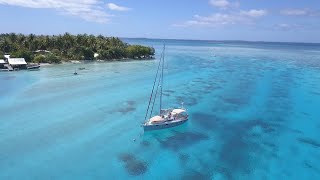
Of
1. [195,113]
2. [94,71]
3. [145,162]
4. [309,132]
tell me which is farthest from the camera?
[94,71]

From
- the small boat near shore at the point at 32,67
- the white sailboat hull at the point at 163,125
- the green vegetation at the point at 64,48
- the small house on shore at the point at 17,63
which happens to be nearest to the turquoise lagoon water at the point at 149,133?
the white sailboat hull at the point at 163,125

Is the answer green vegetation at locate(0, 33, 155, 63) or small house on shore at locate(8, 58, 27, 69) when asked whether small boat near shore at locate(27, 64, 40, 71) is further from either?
green vegetation at locate(0, 33, 155, 63)

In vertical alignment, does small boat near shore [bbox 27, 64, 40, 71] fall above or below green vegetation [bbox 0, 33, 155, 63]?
below

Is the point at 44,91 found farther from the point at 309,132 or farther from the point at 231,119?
the point at 309,132

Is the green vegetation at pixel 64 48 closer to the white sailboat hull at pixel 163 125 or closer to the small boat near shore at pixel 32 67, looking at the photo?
the small boat near shore at pixel 32 67

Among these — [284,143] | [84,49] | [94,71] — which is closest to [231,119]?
[284,143]

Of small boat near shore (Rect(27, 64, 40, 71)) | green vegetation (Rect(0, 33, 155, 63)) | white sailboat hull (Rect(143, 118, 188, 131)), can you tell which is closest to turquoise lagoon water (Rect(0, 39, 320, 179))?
white sailboat hull (Rect(143, 118, 188, 131))
